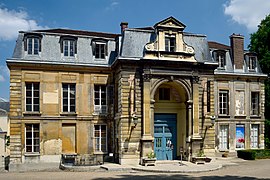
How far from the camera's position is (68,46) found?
73.6ft

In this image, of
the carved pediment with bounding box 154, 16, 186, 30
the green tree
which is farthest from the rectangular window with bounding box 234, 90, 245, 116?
the carved pediment with bounding box 154, 16, 186, 30

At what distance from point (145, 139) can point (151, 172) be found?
104 inches

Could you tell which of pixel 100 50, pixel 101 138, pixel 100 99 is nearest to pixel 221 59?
pixel 100 50

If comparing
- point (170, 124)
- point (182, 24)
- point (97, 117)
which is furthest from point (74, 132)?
point (182, 24)

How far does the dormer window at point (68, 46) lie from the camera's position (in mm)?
22256

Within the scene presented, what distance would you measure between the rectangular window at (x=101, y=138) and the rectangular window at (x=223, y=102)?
9219mm

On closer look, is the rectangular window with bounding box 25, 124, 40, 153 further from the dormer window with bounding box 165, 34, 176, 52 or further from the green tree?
the green tree

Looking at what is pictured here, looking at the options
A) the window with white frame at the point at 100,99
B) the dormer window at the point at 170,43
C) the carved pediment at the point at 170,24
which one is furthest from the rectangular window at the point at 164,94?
the carved pediment at the point at 170,24

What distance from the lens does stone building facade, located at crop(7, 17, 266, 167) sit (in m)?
20.5

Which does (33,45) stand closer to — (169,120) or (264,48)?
(169,120)

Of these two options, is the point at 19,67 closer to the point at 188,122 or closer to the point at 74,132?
the point at 74,132

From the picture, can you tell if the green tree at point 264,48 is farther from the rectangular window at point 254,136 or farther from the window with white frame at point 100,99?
the window with white frame at point 100,99

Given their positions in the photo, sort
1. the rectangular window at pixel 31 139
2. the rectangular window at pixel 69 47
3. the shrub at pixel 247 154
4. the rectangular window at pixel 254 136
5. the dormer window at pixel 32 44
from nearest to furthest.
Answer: the rectangular window at pixel 31 139 → the dormer window at pixel 32 44 → the rectangular window at pixel 69 47 → the shrub at pixel 247 154 → the rectangular window at pixel 254 136

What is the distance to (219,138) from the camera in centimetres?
2522
